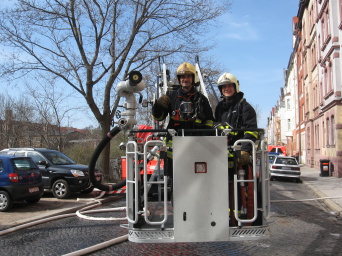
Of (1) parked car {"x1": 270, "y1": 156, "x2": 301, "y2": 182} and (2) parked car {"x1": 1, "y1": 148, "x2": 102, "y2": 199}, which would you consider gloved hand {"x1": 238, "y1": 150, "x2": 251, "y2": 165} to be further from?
(1) parked car {"x1": 270, "y1": 156, "x2": 301, "y2": 182}

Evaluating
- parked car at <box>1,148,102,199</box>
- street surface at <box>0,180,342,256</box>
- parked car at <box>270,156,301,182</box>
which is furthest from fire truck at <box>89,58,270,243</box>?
parked car at <box>270,156,301,182</box>

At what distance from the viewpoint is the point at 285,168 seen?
20.0 metres

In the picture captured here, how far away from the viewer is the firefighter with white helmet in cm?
417

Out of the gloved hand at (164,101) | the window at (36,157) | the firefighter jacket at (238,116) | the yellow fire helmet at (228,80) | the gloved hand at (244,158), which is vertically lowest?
the window at (36,157)

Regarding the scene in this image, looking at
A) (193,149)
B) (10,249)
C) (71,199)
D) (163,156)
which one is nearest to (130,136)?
(163,156)

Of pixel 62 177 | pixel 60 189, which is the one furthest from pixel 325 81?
pixel 60 189

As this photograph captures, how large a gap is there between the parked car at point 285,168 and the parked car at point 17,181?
1403 centimetres

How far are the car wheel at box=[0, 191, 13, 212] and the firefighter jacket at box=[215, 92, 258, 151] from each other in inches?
272

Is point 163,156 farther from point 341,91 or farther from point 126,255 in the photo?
point 341,91

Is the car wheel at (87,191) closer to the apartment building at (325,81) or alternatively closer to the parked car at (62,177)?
the parked car at (62,177)

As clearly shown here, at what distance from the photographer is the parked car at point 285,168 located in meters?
19.9

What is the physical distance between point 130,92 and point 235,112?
1.73 metres

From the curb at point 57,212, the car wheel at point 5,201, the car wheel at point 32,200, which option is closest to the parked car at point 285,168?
the curb at point 57,212

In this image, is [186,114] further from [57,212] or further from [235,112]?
[57,212]
